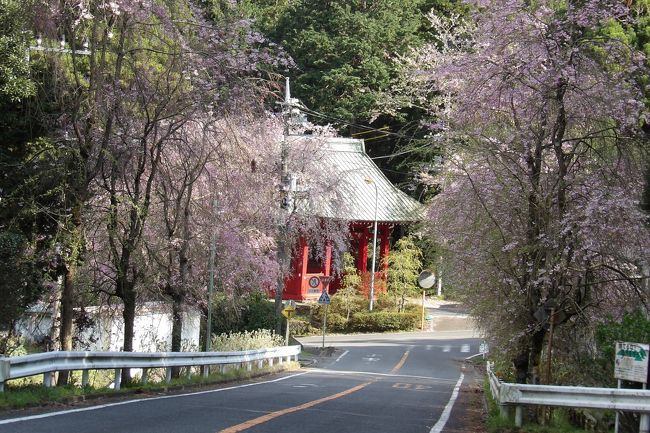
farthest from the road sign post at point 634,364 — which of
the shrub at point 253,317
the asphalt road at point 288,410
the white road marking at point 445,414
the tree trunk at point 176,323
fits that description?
the shrub at point 253,317

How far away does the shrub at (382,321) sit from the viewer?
4378 centimetres

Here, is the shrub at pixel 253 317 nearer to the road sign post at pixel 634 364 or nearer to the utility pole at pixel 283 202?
the utility pole at pixel 283 202

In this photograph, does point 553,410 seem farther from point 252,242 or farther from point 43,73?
point 252,242

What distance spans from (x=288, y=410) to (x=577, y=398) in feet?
14.0

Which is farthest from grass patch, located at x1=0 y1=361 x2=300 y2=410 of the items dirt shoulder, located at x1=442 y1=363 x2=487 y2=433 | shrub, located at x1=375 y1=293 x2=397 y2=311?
shrub, located at x1=375 y1=293 x2=397 y2=311

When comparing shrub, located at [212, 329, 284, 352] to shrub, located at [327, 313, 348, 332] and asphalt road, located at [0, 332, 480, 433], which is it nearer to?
asphalt road, located at [0, 332, 480, 433]

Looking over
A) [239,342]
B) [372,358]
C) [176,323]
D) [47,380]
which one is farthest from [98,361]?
[372,358]

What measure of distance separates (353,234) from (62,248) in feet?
107

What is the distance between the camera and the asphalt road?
9.16m

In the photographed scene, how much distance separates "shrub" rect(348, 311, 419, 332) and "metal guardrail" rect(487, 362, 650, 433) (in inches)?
1265

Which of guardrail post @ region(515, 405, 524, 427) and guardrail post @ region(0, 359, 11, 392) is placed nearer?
guardrail post @ region(0, 359, 11, 392)

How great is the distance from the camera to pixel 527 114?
562 inches

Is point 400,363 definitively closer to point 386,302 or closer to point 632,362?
point 386,302

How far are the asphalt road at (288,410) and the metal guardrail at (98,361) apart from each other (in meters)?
0.89
